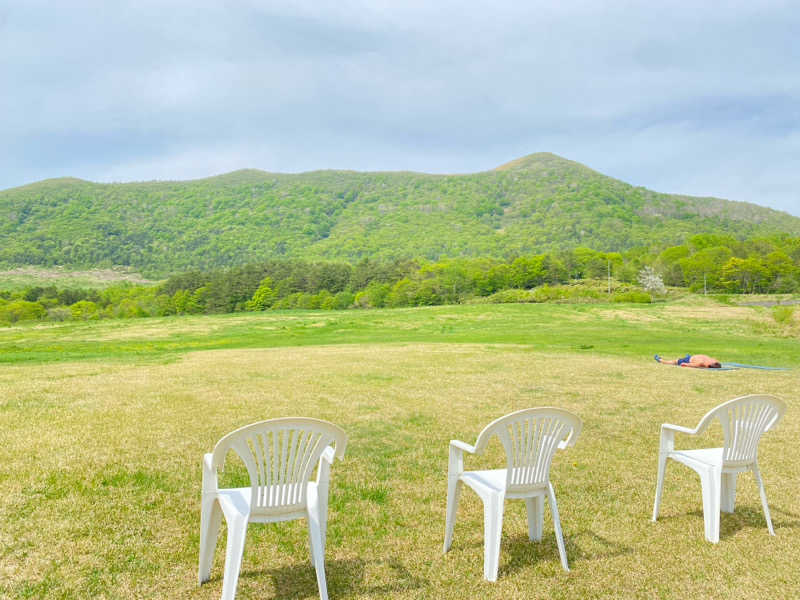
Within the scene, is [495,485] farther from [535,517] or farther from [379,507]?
[379,507]

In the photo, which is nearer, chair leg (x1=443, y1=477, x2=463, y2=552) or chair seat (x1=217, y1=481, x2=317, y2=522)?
chair seat (x1=217, y1=481, x2=317, y2=522)

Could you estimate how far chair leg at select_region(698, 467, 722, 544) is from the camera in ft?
16.8

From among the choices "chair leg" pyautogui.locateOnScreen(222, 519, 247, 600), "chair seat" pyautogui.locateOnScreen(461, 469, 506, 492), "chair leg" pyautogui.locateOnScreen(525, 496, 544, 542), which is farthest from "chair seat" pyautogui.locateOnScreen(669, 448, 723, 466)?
"chair leg" pyautogui.locateOnScreen(222, 519, 247, 600)

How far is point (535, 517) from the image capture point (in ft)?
16.8

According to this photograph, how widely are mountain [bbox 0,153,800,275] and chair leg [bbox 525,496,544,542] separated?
13431 cm

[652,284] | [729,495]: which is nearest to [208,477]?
[729,495]

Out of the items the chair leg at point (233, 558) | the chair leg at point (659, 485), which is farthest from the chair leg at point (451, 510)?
the chair leg at point (659, 485)

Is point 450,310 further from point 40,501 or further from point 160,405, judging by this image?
point 40,501

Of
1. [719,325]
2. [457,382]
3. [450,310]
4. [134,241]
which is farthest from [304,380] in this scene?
[134,241]

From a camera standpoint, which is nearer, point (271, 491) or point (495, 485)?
point (271, 491)

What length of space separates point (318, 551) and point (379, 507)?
2.09m

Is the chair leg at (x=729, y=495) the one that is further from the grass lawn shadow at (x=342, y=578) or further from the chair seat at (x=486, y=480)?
the grass lawn shadow at (x=342, y=578)

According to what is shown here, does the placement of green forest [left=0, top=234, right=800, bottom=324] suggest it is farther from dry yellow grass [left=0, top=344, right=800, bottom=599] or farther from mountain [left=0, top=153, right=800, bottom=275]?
dry yellow grass [left=0, top=344, right=800, bottom=599]

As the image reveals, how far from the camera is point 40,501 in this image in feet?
19.3
